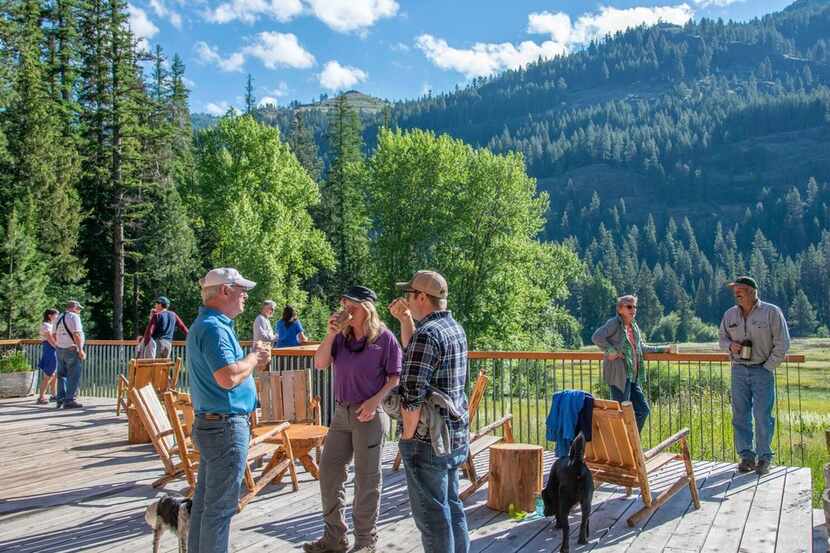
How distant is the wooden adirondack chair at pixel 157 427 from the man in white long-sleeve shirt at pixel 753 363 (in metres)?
5.28

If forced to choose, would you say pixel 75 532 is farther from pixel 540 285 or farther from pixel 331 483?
pixel 540 285

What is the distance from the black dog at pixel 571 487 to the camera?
199 inches

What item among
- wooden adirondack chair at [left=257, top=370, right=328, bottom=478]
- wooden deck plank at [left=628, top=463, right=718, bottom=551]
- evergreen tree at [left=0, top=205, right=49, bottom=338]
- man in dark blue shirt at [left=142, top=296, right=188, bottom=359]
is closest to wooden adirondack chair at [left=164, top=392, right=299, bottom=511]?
wooden adirondack chair at [left=257, top=370, right=328, bottom=478]

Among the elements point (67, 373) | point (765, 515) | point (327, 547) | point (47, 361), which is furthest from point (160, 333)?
point (765, 515)

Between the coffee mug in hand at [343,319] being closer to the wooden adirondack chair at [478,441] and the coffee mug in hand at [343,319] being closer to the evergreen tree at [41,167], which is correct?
the wooden adirondack chair at [478,441]

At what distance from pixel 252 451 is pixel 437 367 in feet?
8.89

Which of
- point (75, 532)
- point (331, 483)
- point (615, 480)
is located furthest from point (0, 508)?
point (615, 480)

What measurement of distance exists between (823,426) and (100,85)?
28.8 m

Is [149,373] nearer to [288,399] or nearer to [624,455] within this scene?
[288,399]

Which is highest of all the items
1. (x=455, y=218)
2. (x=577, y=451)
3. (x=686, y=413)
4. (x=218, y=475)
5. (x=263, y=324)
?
(x=455, y=218)

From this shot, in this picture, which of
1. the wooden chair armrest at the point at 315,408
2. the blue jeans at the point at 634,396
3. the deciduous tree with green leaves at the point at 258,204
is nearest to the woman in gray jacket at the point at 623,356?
the blue jeans at the point at 634,396

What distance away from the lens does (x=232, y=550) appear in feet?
16.3

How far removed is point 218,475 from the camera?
3.84 m

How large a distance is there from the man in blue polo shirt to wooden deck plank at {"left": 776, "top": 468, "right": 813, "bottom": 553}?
366 centimetres
